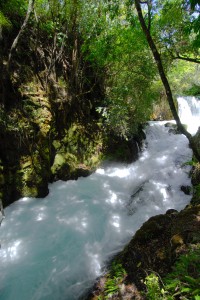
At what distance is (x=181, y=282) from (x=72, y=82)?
22.3 feet

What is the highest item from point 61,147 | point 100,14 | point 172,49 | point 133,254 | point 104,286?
point 100,14

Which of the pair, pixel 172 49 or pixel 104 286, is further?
pixel 172 49

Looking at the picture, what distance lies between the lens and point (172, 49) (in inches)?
262

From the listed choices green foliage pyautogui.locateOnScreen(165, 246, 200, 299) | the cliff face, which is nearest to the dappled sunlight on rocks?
the cliff face

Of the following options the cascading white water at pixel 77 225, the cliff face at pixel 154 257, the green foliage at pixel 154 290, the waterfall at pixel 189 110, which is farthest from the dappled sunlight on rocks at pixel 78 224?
the waterfall at pixel 189 110

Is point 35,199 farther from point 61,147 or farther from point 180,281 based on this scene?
point 180,281

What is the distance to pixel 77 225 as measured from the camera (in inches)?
222

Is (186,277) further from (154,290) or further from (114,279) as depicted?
(114,279)

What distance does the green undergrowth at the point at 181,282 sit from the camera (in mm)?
2568

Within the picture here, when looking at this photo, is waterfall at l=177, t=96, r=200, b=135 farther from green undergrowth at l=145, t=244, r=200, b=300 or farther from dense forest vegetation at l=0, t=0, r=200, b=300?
green undergrowth at l=145, t=244, r=200, b=300

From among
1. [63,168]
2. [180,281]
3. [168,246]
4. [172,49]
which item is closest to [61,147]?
[63,168]

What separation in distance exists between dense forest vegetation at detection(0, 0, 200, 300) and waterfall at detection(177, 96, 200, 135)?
8.66 metres

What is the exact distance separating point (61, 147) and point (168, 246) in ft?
15.8

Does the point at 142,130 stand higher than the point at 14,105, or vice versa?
the point at 14,105
